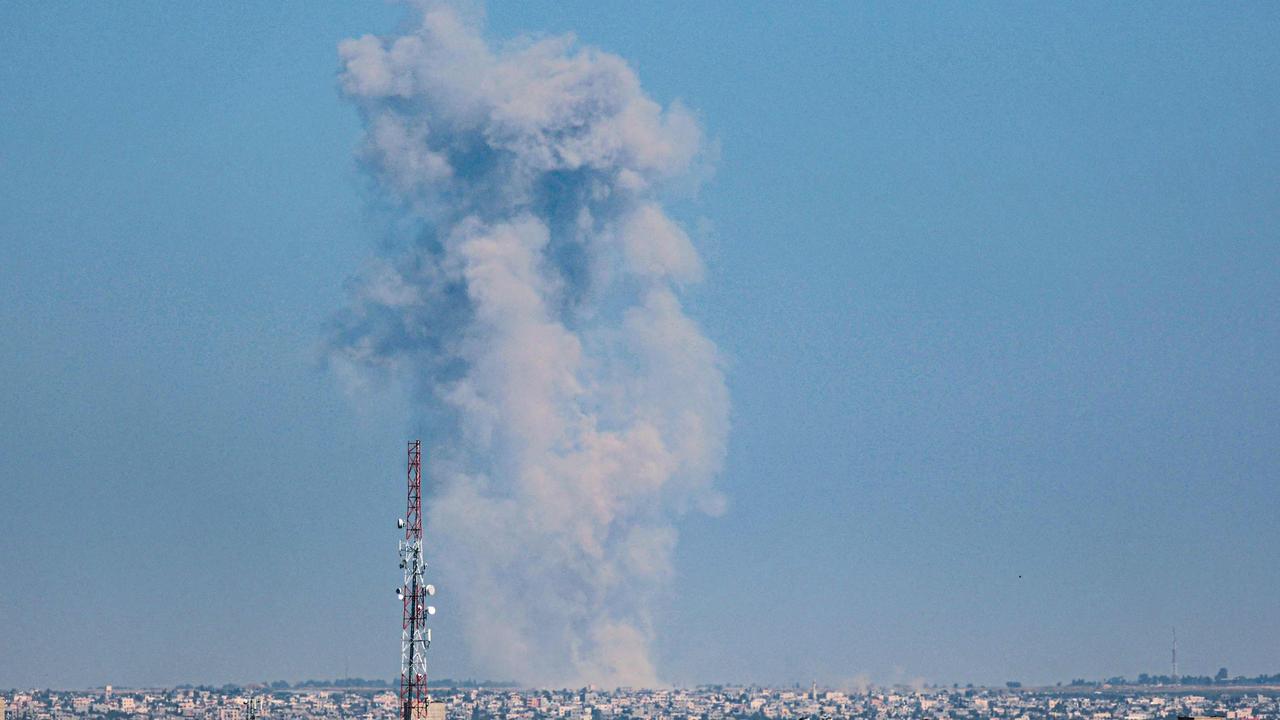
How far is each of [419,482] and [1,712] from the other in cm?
1730

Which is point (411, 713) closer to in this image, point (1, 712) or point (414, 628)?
point (414, 628)

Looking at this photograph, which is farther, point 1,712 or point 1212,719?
point 1212,719

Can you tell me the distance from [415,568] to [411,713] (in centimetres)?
593

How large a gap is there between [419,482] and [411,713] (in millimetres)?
8636

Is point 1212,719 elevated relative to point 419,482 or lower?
lower

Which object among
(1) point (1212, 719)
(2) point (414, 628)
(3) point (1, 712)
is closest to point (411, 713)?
(2) point (414, 628)

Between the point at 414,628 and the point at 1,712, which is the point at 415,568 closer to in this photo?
the point at 414,628

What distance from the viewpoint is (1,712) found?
89062mm

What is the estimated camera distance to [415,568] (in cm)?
8900

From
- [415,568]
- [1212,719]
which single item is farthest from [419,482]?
[1212,719]

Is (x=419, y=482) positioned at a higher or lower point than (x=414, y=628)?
higher

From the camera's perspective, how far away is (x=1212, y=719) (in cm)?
10125

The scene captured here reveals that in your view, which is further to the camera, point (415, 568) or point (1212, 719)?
point (1212, 719)

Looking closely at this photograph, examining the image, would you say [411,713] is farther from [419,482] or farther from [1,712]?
[1,712]
